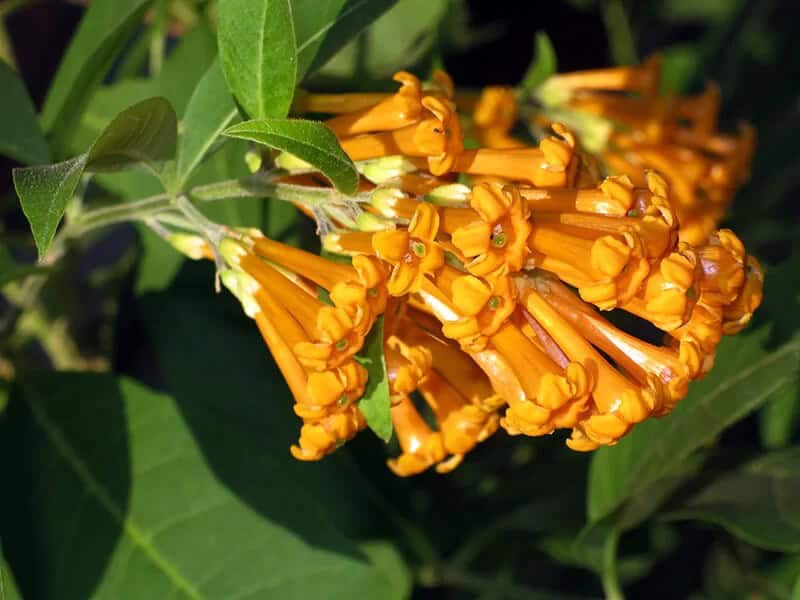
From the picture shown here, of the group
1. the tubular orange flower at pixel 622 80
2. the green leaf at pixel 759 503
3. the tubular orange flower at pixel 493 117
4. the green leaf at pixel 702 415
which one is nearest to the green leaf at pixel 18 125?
the tubular orange flower at pixel 493 117

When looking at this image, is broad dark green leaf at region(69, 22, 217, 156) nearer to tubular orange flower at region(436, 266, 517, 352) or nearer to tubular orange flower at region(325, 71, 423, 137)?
tubular orange flower at region(325, 71, 423, 137)

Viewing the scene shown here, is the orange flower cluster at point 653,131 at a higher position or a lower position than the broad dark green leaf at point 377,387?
lower

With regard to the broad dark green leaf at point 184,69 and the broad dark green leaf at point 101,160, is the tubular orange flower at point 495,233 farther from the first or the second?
the broad dark green leaf at point 184,69

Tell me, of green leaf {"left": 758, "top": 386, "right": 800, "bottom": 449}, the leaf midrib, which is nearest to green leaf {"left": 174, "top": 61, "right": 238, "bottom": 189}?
the leaf midrib

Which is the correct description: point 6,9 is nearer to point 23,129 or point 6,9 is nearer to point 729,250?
point 23,129

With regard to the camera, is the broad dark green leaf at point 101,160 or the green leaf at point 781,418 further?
the green leaf at point 781,418

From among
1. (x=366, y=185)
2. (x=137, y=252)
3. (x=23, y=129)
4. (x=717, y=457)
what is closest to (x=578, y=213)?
(x=366, y=185)

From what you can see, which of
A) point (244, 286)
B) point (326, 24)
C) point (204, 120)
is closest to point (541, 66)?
point (326, 24)

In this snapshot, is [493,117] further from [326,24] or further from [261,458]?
[261,458]
